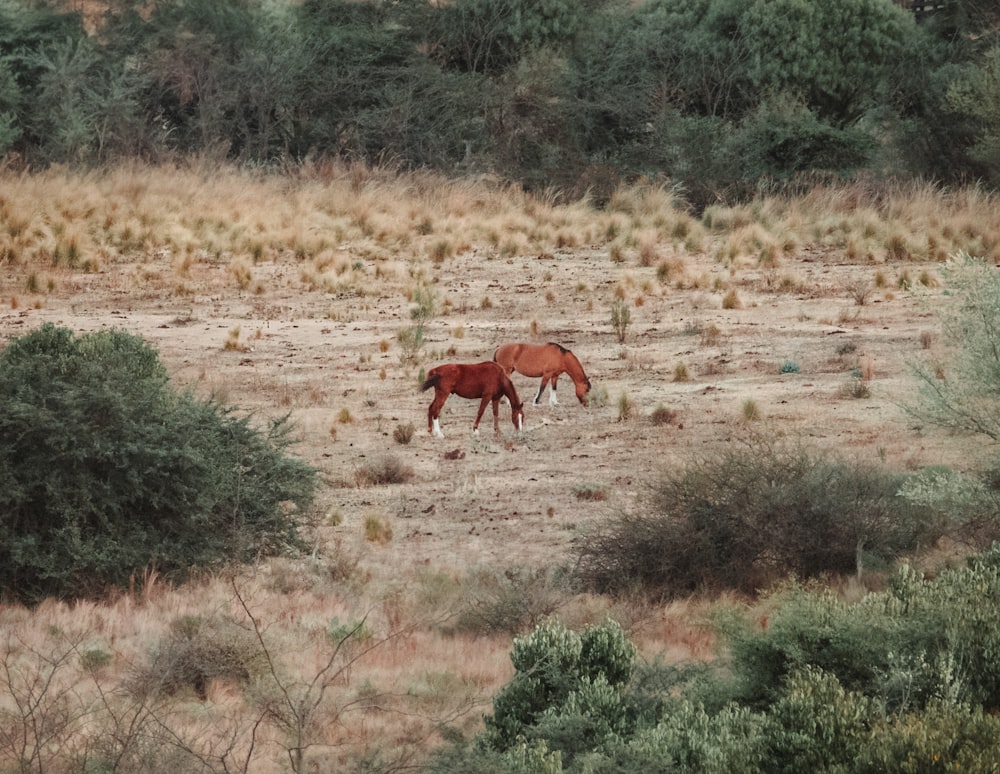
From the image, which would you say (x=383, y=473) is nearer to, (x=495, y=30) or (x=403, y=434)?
(x=403, y=434)

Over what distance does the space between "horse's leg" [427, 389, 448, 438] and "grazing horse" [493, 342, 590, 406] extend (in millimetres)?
635

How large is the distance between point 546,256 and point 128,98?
1387 cm

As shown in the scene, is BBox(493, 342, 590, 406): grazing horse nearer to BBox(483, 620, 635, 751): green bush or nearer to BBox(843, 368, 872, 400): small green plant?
BBox(843, 368, 872, 400): small green plant

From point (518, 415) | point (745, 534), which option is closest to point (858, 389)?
point (518, 415)

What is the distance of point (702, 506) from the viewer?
8844 millimetres

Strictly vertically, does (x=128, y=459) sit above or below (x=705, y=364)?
above

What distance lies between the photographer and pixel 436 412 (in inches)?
461

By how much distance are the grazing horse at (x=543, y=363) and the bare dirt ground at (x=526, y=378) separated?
10.2 inches

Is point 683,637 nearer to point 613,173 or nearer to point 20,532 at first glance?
point 20,532

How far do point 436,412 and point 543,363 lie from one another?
1.11 meters

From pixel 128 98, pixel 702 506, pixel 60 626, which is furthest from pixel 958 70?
pixel 60 626

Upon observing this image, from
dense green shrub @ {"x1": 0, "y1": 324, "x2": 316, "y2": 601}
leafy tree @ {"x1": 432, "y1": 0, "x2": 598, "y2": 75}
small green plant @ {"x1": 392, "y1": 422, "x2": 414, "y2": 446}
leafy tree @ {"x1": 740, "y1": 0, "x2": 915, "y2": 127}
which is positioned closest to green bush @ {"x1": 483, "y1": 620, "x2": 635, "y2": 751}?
dense green shrub @ {"x1": 0, "y1": 324, "x2": 316, "y2": 601}

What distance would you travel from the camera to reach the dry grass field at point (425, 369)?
272 inches

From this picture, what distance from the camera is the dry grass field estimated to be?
6906 mm
